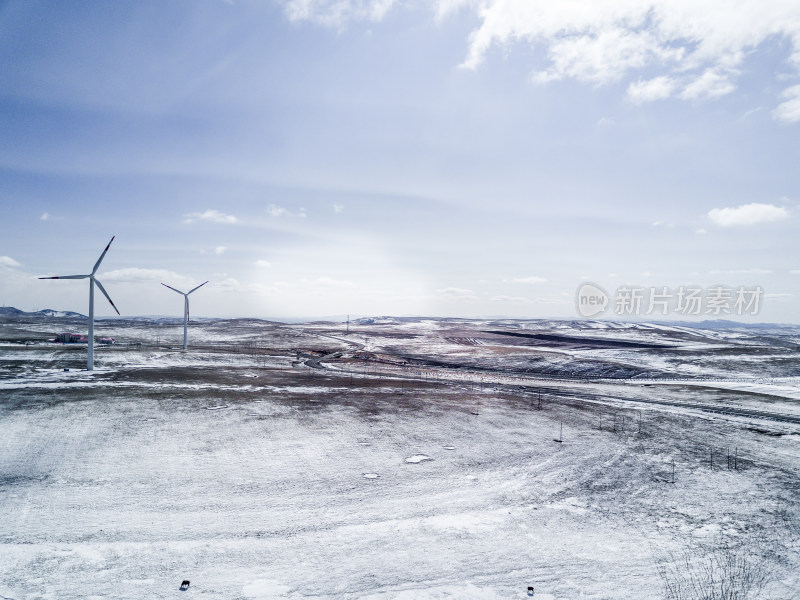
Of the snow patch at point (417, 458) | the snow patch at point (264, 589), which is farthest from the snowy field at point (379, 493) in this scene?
the snow patch at point (417, 458)

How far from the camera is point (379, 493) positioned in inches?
762

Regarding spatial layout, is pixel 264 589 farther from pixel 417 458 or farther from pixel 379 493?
pixel 417 458

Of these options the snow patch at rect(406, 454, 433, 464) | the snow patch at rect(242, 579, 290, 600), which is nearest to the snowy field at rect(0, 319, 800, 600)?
the snow patch at rect(242, 579, 290, 600)

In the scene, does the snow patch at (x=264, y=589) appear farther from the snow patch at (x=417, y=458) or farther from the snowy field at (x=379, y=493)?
the snow patch at (x=417, y=458)

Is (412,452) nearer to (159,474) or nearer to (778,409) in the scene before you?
(159,474)

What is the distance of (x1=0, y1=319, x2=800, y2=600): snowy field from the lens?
13484mm

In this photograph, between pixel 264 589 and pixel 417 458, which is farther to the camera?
pixel 417 458

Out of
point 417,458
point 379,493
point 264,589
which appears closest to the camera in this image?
point 264,589

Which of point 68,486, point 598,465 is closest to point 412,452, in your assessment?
point 598,465

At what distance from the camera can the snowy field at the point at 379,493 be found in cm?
1348

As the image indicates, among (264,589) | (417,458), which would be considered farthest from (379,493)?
(264,589)

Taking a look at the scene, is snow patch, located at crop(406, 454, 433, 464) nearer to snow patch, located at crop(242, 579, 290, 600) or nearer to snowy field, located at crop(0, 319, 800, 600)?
snowy field, located at crop(0, 319, 800, 600)

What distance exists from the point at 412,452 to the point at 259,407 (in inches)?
624

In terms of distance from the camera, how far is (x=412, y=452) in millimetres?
25125
